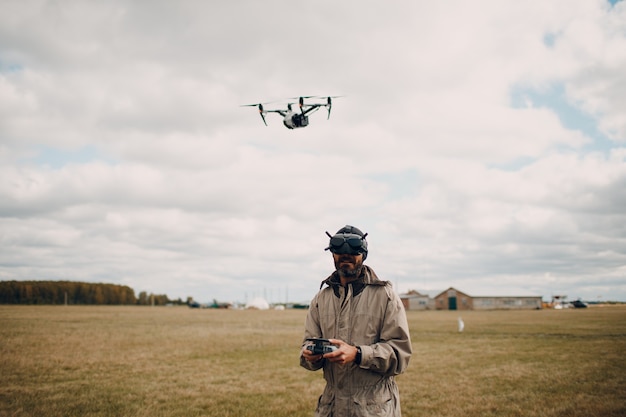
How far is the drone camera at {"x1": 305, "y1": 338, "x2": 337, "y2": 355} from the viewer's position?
138 inches

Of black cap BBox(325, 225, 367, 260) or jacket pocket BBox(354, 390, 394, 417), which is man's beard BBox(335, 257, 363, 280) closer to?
black cap BBox(325, 225, 367, 260)

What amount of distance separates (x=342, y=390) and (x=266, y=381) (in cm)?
1030

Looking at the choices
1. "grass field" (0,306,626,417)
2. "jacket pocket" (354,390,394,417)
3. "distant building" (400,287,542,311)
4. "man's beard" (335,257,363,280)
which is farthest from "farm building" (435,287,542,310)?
"man's beard" (335,257,363,280)

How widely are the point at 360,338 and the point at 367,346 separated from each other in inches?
8.4

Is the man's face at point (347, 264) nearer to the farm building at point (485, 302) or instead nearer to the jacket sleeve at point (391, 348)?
the jacket sleeve at point (391, 348)

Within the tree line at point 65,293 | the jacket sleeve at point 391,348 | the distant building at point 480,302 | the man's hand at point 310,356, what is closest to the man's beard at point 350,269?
the jacket sleeve at point 391,348

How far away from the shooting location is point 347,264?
12.7 feet

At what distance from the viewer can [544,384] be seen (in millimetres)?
12219

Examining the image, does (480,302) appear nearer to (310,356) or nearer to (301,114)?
(301,114)

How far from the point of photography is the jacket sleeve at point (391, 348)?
3.58 meters

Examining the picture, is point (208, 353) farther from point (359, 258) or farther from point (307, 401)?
point (359, 258)

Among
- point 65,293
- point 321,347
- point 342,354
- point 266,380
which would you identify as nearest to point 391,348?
point 342,354

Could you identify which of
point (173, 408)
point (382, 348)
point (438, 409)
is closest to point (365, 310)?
point (382, 348)

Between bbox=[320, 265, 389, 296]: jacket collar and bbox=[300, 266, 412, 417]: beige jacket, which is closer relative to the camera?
bbox=[300, 266, 412, 417]: beige jacket
